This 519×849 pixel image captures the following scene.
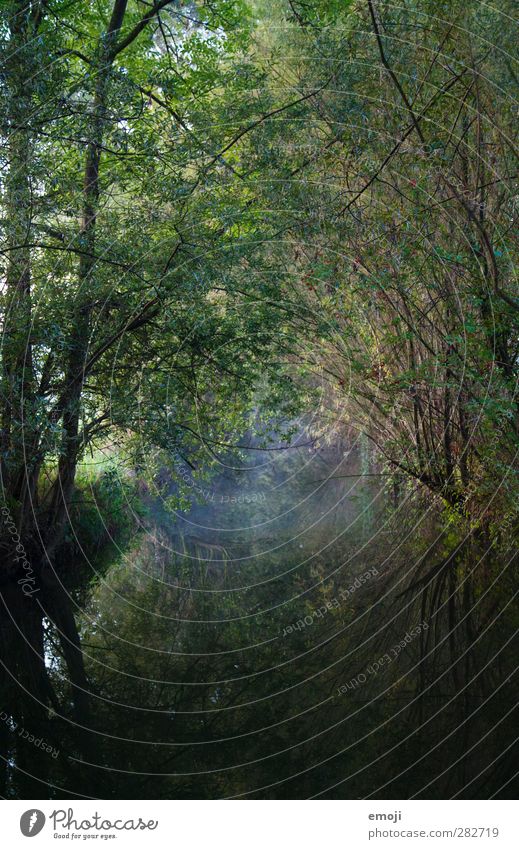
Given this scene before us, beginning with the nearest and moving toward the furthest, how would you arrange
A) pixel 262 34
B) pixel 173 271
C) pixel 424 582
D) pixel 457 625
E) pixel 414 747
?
pixel 414 747 < pixel 457 625 < pixel 173 271 < pixel 424 582 < pixel 262 34

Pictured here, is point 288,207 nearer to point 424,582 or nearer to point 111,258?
point 111,258

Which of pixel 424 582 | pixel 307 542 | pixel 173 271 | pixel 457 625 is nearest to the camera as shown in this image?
pixel 457 625

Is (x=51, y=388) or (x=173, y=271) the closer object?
(x=173, y=271)

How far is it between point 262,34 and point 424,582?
539 inches

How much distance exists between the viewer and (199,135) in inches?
468

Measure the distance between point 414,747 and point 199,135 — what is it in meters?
8.69

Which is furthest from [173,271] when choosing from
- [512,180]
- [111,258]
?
[512,180]

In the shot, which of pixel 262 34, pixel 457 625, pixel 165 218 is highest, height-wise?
pixel 262 34

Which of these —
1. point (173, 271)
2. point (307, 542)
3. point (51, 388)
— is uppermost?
point (173, 271)

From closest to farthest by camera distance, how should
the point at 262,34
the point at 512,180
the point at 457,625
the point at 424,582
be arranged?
1. the point at 457,625
2. the point at 512,180
3. the point at 424,582
4. the point at 262,34

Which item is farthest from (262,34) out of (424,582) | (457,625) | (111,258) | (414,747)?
(414,747)

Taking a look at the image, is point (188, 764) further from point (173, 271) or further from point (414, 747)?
point (173, 271)

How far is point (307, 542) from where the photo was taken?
16.7 metres

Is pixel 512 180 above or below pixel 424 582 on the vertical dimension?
above
